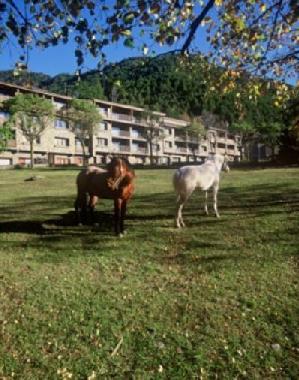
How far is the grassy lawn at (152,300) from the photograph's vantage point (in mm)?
6250

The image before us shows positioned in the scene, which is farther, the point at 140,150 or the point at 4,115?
the point at 140,150

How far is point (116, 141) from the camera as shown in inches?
4063

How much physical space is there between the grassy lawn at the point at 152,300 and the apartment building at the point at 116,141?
61.5 metres

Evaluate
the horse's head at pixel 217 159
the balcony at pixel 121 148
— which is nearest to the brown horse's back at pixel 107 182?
the horse's head at pixel 217 159

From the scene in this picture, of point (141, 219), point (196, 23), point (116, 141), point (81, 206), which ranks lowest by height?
point (141, 219)

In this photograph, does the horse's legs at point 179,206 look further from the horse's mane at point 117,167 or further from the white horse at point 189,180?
the horse's mane at point 117,167

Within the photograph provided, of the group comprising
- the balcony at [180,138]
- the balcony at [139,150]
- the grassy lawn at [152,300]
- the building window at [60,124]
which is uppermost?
the building window at [60,124]

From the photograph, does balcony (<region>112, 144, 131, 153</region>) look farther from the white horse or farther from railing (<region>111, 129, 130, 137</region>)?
the white horse

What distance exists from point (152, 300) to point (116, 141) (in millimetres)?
96567

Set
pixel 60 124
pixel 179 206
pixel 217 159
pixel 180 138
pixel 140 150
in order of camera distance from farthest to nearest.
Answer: pixel 180 138 < pixel 140 150 < pixel 60 124 < pixel 217 159 < pixel 179 206

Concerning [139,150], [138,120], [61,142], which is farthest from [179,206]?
[138,120]

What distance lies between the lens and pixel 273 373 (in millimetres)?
5984

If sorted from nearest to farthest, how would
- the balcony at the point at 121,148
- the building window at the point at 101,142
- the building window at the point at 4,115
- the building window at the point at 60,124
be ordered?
1. the building window at the point at 4,115
2. the building window at the point at 60,124
3. the building window at the point at 101,142
4. the balcony at the point at 121,148

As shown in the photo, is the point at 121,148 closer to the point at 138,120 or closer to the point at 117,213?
the point at 138,120
